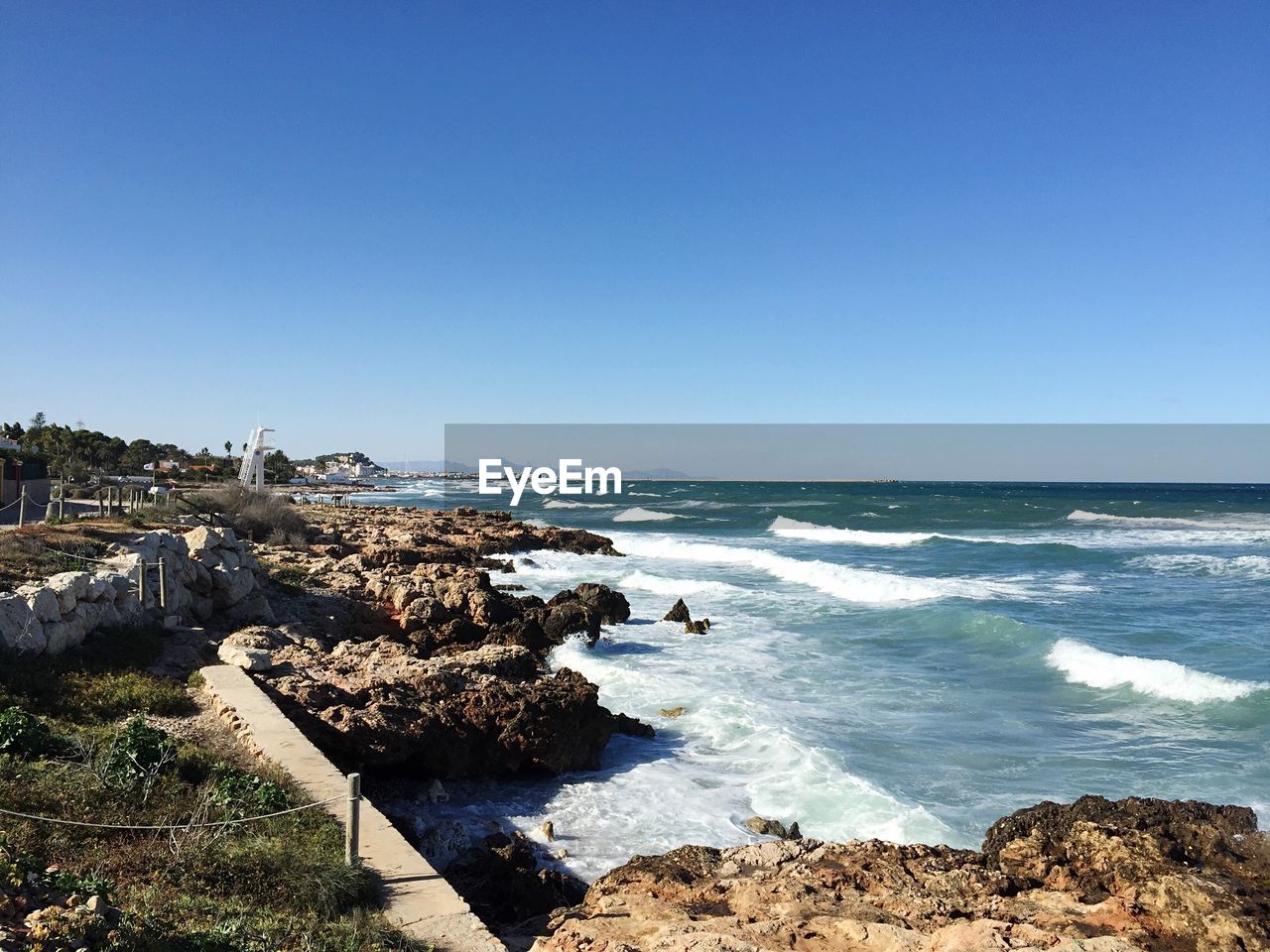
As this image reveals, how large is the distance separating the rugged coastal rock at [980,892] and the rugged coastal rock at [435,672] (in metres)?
4.14

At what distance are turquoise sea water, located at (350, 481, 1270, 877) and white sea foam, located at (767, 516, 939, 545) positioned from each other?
45.1ft

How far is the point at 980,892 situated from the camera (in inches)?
295

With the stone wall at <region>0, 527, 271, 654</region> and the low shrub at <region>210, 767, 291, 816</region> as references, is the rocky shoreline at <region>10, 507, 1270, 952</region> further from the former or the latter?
the low shrub at <region>210, 767, 291, 816</region>

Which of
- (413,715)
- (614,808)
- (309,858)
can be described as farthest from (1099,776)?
(309,858)

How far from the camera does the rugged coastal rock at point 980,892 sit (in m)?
6.51

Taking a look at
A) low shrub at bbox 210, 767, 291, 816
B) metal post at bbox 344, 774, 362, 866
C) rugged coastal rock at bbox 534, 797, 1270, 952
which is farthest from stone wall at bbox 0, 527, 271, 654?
rugged coastal rock at bbox 534, 797, 1270, 952

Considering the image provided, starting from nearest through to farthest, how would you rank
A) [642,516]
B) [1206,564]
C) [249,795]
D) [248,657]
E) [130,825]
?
1. [130,825]
2. [249,795]
3. [248,657]
4. [1206,564]
5. [642,516]

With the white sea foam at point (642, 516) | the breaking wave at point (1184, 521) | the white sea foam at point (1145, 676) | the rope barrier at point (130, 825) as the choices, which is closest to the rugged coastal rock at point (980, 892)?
the rope barrier at point (130, 825)

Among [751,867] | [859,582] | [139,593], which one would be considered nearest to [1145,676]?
[751,867]

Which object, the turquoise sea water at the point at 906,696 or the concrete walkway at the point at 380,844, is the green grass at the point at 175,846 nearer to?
the concrete walkway at the point at 380,844

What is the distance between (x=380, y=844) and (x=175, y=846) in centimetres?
169

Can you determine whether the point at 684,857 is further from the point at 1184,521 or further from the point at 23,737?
the point at 1184,521

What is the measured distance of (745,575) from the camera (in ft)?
117

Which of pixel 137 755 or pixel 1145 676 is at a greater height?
pixel 137 755
